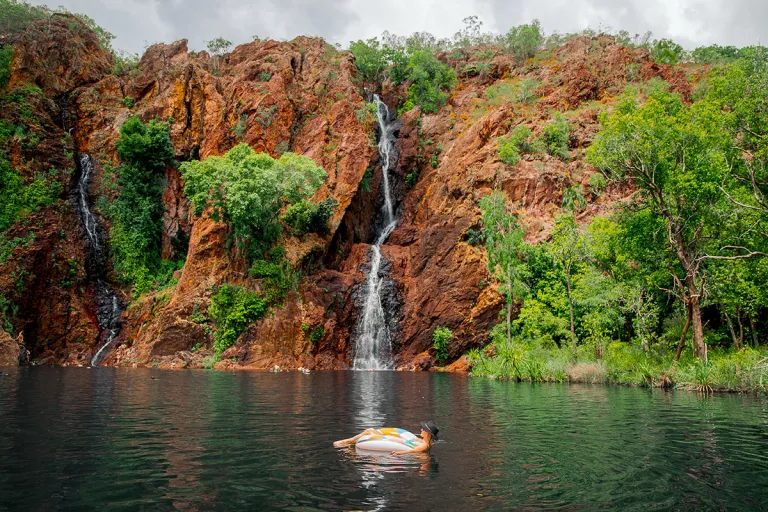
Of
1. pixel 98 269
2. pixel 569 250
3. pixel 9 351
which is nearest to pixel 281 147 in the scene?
pixel 98 269

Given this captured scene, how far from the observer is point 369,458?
970 centimetres

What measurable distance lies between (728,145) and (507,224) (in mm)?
19416

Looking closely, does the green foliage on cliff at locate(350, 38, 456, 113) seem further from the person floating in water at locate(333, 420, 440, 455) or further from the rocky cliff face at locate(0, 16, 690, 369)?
the person floating in water at locate(333, 420, 440, 455)

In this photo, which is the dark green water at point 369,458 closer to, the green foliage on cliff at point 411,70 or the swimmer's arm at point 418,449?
the swimmer's arm at point 418,449

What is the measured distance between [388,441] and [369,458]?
1.76ft

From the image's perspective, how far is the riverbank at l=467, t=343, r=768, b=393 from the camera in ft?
73.9

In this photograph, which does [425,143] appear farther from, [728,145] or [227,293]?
[728,145]

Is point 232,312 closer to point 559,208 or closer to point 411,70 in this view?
point 559,208

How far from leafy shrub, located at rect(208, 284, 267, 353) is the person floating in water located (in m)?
38.8

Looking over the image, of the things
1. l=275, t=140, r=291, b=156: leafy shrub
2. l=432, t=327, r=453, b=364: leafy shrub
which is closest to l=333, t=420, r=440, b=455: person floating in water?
l=432, t=327, r=453, b=364: leafy shrub

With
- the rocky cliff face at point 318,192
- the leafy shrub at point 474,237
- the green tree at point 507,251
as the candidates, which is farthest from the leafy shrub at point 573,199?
the leafy shrub at point 474,237

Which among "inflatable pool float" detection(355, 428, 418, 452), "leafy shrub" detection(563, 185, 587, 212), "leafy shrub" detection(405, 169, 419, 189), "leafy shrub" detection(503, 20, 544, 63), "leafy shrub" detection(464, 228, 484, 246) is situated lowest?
"inflatable pool float" detection(355, 428, 418, 452)

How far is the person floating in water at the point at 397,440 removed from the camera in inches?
390

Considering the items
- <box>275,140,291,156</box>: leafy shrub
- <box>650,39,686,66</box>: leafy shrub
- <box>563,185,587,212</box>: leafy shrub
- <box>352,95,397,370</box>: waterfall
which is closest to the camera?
<box>563,185,587,212</box>: leafy shrub
